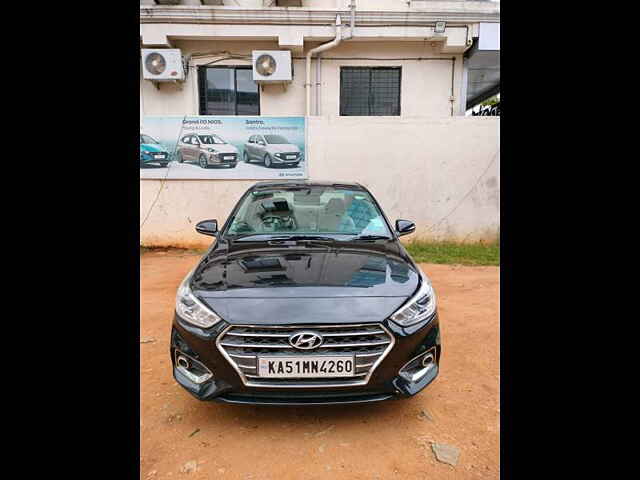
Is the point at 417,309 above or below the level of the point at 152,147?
below

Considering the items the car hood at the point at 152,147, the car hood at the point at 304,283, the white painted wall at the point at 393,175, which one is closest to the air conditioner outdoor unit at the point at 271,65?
the white painted wall at the point at 393,175

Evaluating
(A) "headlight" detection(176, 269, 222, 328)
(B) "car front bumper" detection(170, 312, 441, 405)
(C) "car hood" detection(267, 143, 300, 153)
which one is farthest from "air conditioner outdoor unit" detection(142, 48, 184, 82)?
(B) "car front bumper" detection(170, 312, 441, 405)

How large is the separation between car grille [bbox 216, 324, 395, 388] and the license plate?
0.08 feet

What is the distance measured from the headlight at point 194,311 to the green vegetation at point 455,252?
17.1 ft

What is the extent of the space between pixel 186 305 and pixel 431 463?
1582 mm

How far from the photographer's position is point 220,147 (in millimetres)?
7531

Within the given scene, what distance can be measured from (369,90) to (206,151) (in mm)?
4156

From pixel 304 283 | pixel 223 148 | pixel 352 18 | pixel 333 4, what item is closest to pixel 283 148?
pixel 223 148

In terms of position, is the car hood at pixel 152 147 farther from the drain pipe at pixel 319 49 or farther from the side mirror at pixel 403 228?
the side mirror at pixel 403 228

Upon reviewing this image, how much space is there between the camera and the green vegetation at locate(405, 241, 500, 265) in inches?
270

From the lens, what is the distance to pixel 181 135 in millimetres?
7551

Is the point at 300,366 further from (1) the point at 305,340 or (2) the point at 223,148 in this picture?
(2) the point at 223,148
